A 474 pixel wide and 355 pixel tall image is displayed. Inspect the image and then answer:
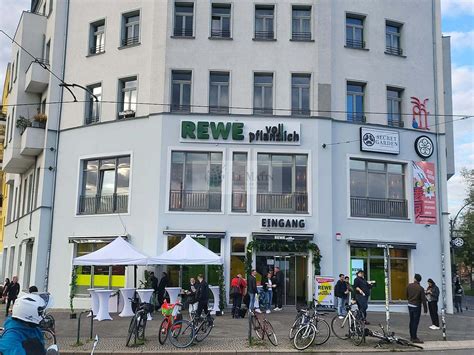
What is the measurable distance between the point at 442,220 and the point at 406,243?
2465 mm

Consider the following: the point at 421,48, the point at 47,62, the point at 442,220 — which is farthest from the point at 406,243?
the point at 47,62

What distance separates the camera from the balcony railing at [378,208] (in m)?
24.5

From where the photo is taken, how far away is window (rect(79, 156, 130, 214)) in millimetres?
24688

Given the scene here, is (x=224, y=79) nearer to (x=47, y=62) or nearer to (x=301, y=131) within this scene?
(x=301, y=131)

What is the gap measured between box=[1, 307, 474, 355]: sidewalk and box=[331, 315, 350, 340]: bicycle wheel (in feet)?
0.77

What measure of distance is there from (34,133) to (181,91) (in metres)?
8.44

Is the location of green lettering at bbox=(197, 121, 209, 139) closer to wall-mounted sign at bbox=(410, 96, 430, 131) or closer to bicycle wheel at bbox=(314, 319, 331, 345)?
wall-mounted sign at bbox=(410, 96, 430, 131)

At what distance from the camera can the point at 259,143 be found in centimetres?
2380

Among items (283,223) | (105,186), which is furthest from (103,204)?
(283,223)

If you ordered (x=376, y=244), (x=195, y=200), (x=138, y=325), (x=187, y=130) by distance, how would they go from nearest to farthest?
1. (x=138, y=325)
2. (x=195, y=200)
3. (x=187, y=130)
4. (x=376, y=244)

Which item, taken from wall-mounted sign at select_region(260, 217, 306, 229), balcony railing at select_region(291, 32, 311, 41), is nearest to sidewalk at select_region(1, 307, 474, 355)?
wall-mounted sign at select_region(260, 217, 306, 229)

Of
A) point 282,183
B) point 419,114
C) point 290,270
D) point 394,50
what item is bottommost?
point 290,270

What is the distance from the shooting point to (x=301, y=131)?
78.4 feet

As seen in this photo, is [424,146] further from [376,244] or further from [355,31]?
[355,31]
